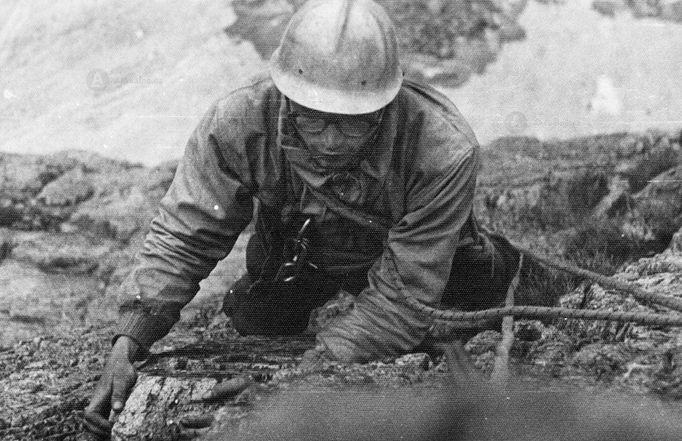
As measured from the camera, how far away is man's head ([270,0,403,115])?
3848 millimetres

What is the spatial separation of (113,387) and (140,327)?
0.26 meters

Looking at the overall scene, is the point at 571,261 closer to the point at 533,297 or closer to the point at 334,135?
the point at 533,297

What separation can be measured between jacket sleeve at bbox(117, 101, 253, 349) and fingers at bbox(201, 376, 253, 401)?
14.7 inches

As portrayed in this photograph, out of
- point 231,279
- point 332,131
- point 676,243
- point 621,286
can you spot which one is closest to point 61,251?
point 231,279

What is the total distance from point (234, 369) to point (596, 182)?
2.79m

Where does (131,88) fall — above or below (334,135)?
below

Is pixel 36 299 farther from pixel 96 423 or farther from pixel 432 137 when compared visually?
pixel 432 137

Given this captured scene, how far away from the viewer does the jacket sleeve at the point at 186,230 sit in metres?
4.09

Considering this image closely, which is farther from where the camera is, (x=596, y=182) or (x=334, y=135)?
(x=596, y=182)

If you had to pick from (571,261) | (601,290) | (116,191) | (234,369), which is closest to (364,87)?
(234,369)

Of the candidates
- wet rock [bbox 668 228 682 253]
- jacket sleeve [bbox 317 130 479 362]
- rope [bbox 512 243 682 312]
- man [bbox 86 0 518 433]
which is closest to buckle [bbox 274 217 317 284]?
man [bbox 86 0 518 433]

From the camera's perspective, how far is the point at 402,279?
417 cm

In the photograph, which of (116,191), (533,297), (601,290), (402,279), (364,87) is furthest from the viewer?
(116,191)

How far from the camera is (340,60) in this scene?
3.85 metres
